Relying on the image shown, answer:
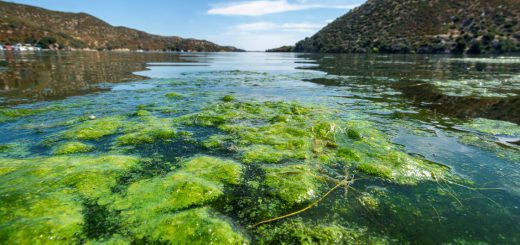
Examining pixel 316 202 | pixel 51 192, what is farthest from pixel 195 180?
pixel 51 192

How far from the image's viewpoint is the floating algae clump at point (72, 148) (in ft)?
19.9

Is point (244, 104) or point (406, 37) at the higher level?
point (406, 37)

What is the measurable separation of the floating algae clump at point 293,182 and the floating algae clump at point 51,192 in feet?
8.63

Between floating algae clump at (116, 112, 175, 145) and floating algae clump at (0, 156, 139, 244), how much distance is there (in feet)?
3.85

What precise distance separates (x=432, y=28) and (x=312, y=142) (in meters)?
90.9

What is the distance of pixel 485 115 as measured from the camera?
30.1 ft

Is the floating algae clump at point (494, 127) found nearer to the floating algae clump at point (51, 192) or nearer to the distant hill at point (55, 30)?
the floating algae clump at point (51, 192)

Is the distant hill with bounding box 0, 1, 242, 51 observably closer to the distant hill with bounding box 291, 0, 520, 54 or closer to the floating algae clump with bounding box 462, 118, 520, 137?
the distant hill with bounding box 291, 0, 520, 54

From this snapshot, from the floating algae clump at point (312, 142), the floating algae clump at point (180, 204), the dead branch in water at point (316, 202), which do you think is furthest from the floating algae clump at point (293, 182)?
the floating algae clump at point (180, 204)

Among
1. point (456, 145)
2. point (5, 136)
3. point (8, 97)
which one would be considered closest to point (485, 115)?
point (456, 145)

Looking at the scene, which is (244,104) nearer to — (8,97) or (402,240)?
(402,240)

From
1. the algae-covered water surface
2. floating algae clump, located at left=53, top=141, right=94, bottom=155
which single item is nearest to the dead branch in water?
the algae-covered water surface

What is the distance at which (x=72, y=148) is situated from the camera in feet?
20.5

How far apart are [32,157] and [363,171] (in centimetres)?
654
